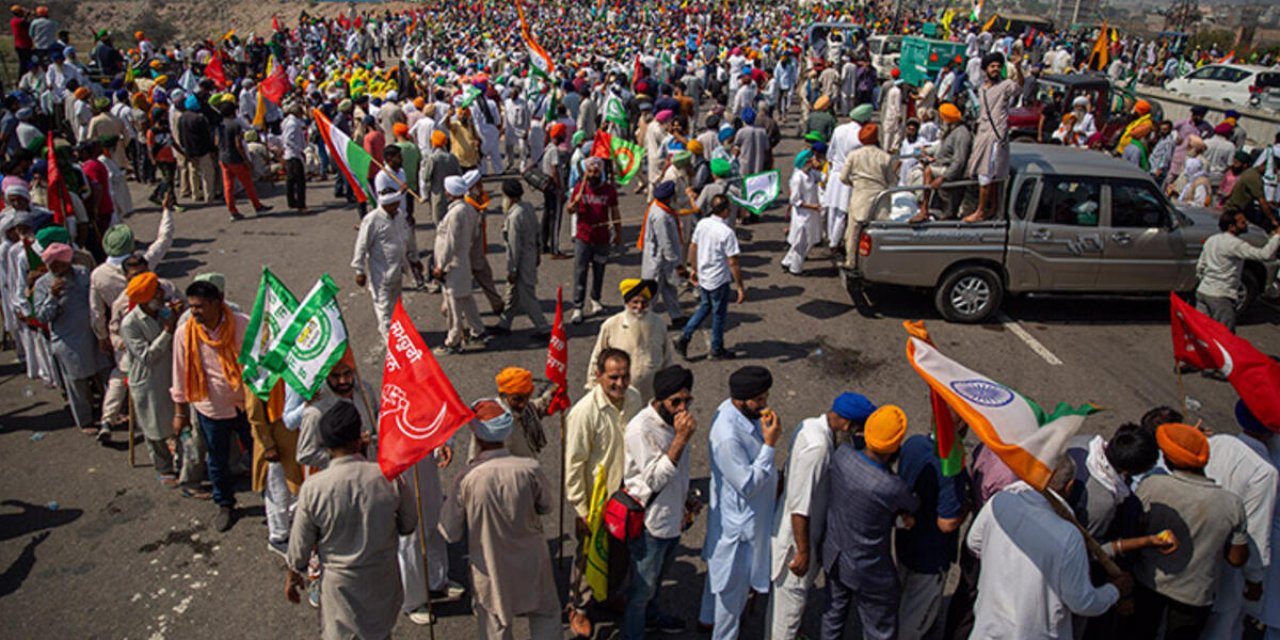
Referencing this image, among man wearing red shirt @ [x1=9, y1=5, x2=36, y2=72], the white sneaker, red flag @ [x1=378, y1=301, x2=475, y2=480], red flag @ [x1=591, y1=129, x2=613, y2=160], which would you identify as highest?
man wearing red shirt @ [x1=9, y1=5, x2=36, y2=72]

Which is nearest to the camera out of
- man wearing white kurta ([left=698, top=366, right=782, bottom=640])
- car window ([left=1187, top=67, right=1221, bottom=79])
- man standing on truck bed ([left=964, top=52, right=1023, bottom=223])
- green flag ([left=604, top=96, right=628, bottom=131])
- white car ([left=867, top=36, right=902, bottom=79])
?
Answer: man wearing white kurta ([left=698, top=366, right=782, bottom=640])

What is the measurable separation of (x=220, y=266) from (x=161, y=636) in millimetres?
7717

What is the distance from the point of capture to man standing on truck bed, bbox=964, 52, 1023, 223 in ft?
29.6

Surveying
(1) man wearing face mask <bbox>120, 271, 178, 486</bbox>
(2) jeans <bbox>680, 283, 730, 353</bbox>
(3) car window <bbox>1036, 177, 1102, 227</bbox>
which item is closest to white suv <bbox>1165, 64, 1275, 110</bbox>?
(3) car window <bbox>1036, 177, 1102, 227</bbox>

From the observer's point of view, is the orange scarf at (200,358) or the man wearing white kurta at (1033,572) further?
the orange scarf at (200,358)

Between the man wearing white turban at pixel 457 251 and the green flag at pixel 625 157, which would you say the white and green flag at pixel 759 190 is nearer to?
the green flag at pixel 625 157

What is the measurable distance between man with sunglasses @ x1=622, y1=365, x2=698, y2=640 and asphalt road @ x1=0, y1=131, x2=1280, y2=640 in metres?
0.64

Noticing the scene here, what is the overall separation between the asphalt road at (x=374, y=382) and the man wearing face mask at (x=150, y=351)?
63 centimetres

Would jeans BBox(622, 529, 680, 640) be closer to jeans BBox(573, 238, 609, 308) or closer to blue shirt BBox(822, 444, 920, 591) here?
blue shirt BBox(822, 444, 920, 591)

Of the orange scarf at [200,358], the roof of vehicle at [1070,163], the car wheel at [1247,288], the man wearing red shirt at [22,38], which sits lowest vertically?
the car wheel at [1247,288]

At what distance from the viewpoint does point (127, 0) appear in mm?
64500

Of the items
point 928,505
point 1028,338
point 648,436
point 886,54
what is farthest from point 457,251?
point 886,54

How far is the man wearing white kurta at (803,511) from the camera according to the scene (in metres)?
4.11

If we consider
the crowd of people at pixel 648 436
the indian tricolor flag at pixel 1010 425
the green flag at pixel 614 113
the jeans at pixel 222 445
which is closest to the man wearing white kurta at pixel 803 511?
the crowd of people at pixel 648 436
